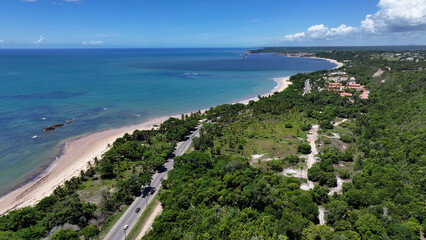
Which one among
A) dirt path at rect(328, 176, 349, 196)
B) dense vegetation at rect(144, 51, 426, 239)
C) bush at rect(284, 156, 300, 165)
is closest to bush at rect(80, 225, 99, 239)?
dense vegetation at rect(144, 51, 426, 239)

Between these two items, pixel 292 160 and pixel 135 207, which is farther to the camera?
pixel 292 160

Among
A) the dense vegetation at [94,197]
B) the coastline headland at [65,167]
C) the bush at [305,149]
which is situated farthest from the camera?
the bush at [305,149]

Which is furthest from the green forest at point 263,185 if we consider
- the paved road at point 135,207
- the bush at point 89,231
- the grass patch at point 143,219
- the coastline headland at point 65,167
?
the coastline headland at point 65,167

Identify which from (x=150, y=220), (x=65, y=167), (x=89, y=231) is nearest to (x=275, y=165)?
(x=150, y=220)

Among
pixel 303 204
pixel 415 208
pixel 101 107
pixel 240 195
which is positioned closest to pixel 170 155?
pixel 240 195

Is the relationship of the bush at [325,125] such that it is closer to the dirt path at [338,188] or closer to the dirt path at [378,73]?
the dirt path at [338,188]

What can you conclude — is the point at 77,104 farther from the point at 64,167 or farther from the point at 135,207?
the point at 135,207
